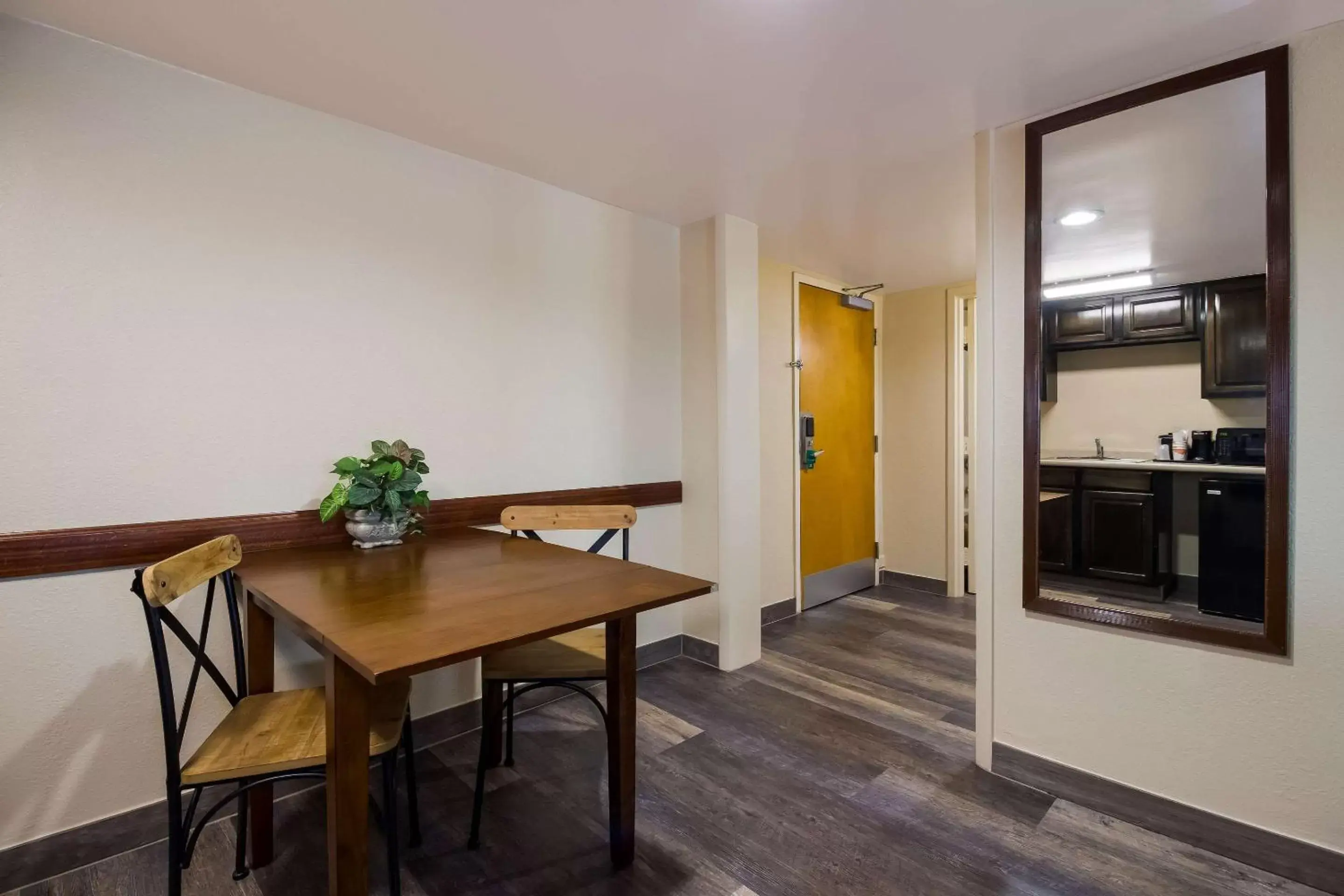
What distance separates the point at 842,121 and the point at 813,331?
2017mm

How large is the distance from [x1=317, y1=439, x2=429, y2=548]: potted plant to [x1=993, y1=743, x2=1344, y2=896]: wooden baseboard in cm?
220

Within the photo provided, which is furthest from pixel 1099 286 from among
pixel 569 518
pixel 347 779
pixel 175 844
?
pixel 175 844

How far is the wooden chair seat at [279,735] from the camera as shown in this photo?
4.19 feet

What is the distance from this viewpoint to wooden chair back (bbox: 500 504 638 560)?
230 cm

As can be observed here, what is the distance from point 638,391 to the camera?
3084mm

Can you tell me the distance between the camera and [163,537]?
177cm

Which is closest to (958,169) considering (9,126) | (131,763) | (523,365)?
(523,365)

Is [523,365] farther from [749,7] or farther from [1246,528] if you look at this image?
[1246,528]

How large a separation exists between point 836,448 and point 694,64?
293 cm

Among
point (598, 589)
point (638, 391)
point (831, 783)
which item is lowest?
point (831, 783)

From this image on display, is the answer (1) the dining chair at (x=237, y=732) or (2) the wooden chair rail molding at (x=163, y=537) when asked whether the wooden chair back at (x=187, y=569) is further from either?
(2) the wooden chair rail molding at (x=163, y=537)

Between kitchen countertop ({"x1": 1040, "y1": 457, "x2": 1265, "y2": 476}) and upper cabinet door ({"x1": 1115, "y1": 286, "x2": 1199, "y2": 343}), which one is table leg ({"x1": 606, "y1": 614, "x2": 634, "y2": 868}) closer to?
kitchen countertop ({"x1": 1040, "y1": 457, "x2": 1265, "y2": 476})

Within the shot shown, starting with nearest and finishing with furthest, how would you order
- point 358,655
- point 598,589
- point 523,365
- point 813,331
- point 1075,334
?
point 358,655
point 598,589
point 1075,334
point 523,365
point 813,331

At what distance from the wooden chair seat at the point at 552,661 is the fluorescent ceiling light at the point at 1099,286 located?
1.85m
